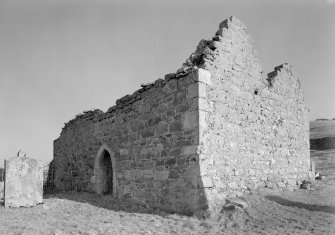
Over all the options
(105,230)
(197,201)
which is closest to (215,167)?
(197,201)

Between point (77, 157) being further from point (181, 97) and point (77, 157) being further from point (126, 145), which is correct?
point (181, 97)

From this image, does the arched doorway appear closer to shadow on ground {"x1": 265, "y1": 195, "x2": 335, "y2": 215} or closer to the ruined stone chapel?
the ruined stone chapel

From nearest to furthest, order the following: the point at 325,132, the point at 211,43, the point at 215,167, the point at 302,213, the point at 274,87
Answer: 1. the point at 302,213
2. the point at 215,167
3. the point at 211,43
4. the point at 274,87
5. the point at 325,132

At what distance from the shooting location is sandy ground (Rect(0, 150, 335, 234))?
5.85 m

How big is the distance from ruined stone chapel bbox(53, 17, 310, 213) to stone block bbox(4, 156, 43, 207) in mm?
2328

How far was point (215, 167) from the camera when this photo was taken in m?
7.38

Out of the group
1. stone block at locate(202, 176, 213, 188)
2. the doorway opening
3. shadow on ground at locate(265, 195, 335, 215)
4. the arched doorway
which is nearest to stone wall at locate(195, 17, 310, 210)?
stone block at locate(202, 176, 213, 188)

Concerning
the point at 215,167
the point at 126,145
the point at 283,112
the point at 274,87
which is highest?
the point at 274,87

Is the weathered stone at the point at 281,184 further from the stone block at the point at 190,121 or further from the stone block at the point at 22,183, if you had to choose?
the stone block at the point at 22,183

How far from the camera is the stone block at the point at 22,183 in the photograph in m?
8.46

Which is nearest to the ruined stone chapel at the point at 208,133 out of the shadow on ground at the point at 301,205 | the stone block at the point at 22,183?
the shadow on ground at the point at 301,205

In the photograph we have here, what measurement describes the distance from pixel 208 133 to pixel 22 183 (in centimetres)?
530

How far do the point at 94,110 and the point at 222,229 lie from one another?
7.68 metres

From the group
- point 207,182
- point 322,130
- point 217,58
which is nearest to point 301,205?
point 207,182
